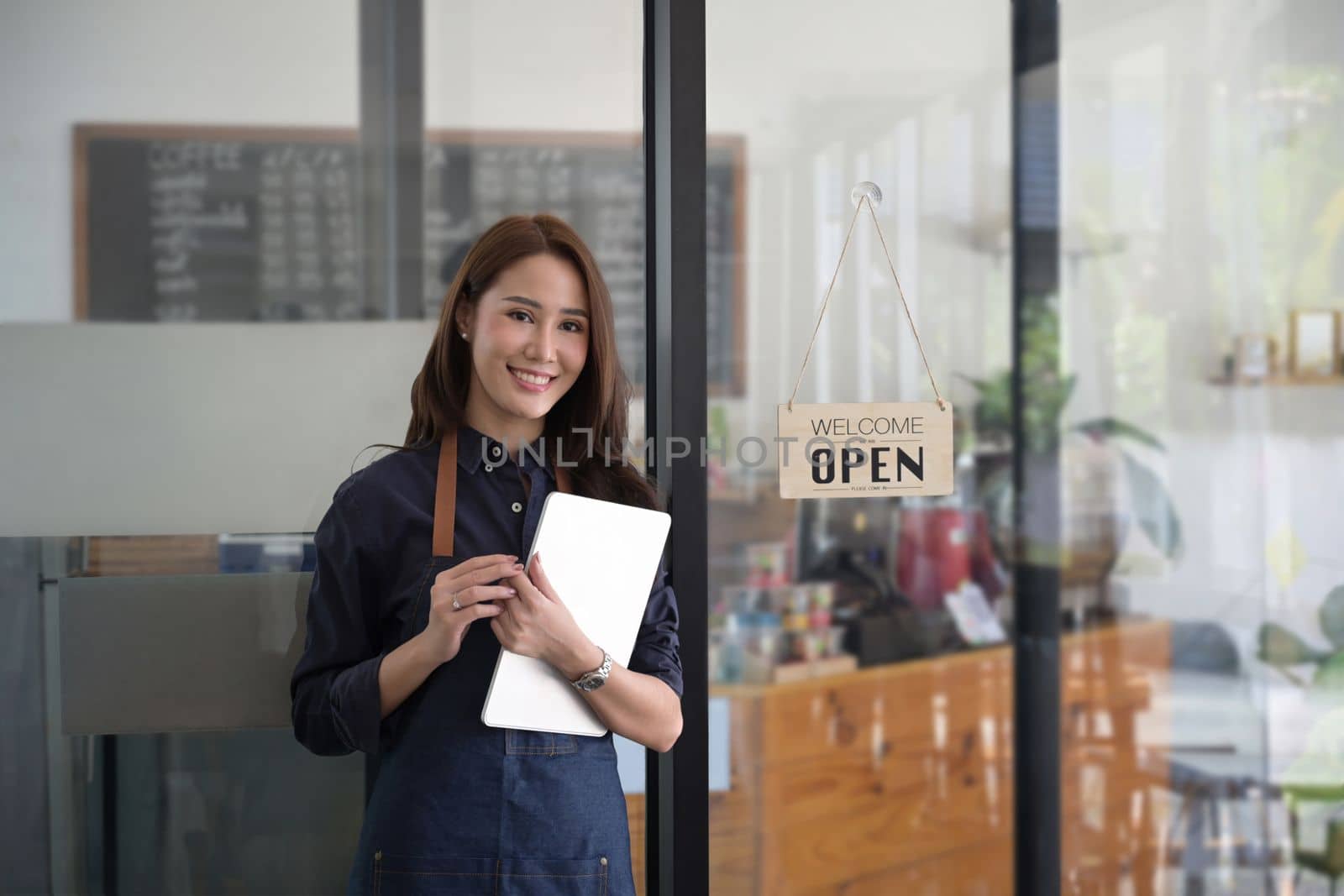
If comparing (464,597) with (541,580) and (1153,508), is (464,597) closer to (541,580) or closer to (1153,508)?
(541,580)

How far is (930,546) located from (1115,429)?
17.6 inches

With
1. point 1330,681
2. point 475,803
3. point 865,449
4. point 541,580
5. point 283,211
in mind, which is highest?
point 283,211

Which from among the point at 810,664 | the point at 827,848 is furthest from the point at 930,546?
the point at 827,848

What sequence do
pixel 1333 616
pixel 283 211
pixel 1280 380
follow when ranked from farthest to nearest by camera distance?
pixel 1280 380, pixel 1333 616, pixel 283 211

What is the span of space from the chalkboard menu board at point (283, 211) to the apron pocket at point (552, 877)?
0.72 m

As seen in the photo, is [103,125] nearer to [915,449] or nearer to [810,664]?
[915,449]

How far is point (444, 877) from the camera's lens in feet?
3.54

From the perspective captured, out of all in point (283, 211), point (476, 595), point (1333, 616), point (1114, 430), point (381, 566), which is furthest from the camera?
point (1114, 430)

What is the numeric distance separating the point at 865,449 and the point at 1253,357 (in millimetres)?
1275

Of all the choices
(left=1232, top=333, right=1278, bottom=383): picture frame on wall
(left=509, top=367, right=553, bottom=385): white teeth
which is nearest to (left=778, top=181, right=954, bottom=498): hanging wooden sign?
(left=509, top=367, right=553, bottom=385): white teeth

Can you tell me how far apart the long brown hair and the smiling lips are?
7cm

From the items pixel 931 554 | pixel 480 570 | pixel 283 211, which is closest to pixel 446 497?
pixel 480 570

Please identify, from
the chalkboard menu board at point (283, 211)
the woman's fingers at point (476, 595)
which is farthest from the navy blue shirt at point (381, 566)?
the chalkboard menu board at point (283, 211)

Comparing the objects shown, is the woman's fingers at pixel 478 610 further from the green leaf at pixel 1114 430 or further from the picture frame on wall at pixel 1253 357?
the picture frame on wall at pixel 1253 357
